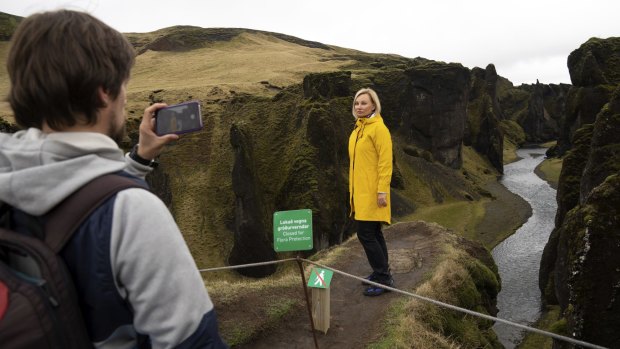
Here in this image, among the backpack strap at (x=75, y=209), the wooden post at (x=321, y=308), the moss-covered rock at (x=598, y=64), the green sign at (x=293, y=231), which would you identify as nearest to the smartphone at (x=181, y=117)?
the backpack strap at (x=75, y=209)

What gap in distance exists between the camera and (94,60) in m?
1.87

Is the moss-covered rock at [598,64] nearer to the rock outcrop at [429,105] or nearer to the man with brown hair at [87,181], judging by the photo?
the rock outcrop at [429,105]

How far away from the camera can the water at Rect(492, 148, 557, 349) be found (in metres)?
27.0

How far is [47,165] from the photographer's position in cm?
175

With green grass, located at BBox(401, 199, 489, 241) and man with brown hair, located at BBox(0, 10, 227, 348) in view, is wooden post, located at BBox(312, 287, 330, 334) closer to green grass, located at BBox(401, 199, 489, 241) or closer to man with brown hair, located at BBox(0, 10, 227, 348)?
man with brown hair, located at BBox(0, 10, 227, 348)

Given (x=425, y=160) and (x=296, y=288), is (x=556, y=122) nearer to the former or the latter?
(x=425, y=160)

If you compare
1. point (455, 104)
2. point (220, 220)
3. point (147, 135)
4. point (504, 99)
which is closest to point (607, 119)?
point (147, 135)

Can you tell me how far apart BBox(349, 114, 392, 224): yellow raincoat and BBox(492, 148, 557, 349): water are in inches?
746

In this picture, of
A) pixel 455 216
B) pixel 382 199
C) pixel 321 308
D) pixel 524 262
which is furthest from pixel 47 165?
pixel 455 216

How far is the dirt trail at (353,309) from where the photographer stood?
7988mm

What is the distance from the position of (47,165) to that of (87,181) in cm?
16

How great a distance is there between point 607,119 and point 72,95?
Result: 2153 centimetres

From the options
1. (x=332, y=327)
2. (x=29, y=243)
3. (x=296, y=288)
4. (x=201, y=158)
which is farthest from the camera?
(x=201, y=158)

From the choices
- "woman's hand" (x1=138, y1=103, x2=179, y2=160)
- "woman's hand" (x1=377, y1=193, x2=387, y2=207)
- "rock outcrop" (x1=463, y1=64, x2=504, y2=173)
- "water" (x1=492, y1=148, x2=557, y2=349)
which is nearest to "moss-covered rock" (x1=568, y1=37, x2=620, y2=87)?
"water" (x1=492, y1=148, x2=557, y2=349)
